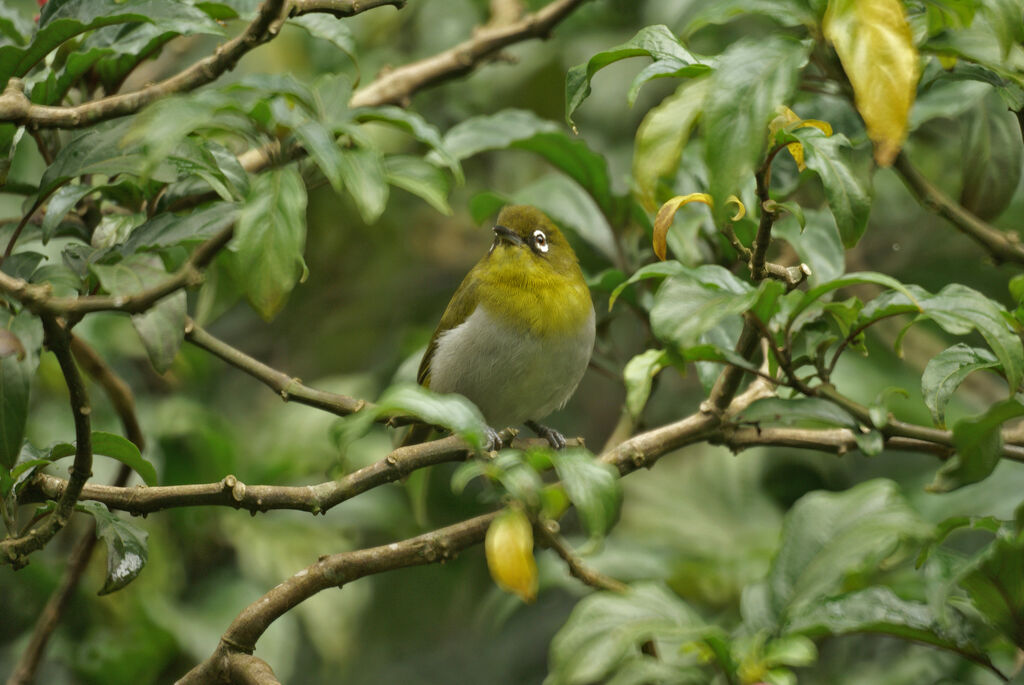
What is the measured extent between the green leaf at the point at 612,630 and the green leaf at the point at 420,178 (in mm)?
784

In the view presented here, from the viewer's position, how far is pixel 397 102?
2924 millimetres

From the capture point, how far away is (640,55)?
162cm

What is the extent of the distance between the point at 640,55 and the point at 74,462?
1.08 m

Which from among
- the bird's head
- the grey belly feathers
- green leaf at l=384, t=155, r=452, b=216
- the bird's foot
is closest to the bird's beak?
the bird's head

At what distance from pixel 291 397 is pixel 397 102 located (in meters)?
1.12

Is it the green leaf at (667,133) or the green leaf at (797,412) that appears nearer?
the green leaf at (667,133)

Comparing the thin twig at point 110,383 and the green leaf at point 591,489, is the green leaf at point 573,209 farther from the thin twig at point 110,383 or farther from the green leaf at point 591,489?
the green leaf at point 591,489

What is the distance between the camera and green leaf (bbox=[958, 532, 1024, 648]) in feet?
5.23

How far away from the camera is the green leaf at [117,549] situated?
1.72m

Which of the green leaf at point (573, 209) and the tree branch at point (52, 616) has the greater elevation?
the green leaf at point (573, 209)

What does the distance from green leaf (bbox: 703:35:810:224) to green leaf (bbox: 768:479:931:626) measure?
768mm

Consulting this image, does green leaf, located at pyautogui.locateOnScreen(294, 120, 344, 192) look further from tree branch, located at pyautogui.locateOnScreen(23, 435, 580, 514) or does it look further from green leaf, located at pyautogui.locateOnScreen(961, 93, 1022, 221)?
green leaf, located at pyautogui.locateOnScreen(961, 93, 1022, 221)

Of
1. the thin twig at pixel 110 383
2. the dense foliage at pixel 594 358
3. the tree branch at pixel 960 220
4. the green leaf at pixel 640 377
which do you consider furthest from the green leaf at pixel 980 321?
the thin twig at pixel 110 383

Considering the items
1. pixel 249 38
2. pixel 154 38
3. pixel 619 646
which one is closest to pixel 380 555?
pixel 619 646
